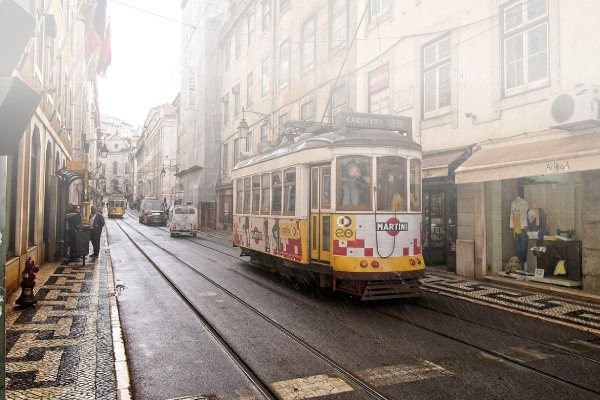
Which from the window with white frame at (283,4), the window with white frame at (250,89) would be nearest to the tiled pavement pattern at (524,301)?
the window with white frame at (283,4)

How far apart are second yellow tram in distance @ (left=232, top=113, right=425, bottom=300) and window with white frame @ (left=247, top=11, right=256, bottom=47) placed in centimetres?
2259

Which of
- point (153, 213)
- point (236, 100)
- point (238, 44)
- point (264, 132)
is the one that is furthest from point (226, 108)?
point (153, 213)

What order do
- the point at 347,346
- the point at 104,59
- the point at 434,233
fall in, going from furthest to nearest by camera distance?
the point at 104,59
the point at 434,233
the point at 347,346

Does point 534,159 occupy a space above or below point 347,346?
above

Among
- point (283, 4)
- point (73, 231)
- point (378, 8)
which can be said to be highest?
point (283, 4)

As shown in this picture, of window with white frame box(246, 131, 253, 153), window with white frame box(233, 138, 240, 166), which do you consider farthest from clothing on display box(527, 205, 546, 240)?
window with white frame box(233, 138, 240, 166)

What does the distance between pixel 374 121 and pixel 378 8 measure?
8.38 m

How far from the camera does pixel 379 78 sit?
15.5 metres

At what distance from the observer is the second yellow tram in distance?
816 centimetres

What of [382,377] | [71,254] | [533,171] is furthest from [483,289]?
[71,254]

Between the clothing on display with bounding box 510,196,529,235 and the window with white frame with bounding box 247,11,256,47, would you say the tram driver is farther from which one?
the window with white frame with bounding box 247,11,256,47

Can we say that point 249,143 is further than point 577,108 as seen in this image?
Yes

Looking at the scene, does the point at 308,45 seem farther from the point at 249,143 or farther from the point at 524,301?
the point at 524,301

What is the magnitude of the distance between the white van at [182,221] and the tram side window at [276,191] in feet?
57.6
